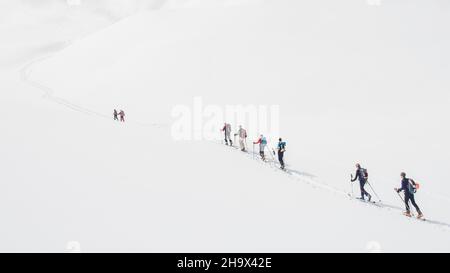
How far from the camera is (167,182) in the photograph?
1209 centimetres

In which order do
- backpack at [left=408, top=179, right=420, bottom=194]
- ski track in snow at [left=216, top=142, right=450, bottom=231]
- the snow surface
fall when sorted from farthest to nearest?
backpack at [left=408, top=179, right=420, bottom=194] < ski track in snow at [left=216, top=142, right=450, bottom=231] < the snow surface

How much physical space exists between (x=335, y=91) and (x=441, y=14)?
25.3 metres

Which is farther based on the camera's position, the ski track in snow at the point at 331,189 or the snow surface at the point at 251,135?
the ski track in snow at the point at 331,189

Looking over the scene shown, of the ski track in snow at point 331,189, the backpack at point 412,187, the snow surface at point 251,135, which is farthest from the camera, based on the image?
the backpack at point 412,187

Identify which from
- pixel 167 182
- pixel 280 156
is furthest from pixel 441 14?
pixel 167 182

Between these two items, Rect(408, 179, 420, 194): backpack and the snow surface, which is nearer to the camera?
the snow surface

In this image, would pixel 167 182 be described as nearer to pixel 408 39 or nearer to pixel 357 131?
pixel 357 131

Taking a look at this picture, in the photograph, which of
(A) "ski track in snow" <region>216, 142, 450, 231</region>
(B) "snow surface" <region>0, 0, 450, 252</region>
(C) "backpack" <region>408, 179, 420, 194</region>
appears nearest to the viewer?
(B) "snow surface" <region>0, 0, 450, 252</region>

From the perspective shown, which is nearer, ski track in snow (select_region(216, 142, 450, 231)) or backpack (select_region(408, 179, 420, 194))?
ski track in snow (select_region(216, 142, 450, 231))

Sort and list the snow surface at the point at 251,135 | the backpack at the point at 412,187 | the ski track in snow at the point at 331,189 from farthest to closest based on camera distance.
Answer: the backpack at the point at 412,187, the ski track in snow at the point at 331,189, the snow surface at the point at 251,135

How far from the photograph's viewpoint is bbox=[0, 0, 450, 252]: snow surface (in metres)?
9.04

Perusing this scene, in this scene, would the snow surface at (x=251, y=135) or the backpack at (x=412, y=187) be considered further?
the backpack at (x=412, y=187)

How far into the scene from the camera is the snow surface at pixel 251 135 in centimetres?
904
